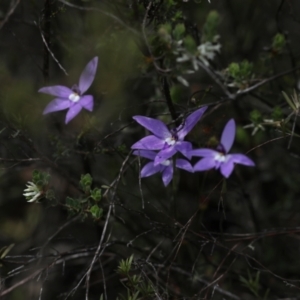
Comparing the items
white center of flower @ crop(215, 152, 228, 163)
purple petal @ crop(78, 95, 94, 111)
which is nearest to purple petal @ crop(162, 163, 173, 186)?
white center of flower @ crop(215, 152, 228, 163)

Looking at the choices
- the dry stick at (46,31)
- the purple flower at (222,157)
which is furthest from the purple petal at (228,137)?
the dry stick at (46,31)

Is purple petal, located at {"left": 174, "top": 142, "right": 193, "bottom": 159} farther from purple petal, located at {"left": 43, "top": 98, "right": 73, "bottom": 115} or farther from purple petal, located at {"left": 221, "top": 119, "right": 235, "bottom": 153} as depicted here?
purple petal, located at {"left": 43, "top": 98, "right": 73, "bottom": 115}

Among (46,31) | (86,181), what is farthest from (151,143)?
(46,31)

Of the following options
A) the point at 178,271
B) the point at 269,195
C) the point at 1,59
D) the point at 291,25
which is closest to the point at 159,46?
the point at 178,271

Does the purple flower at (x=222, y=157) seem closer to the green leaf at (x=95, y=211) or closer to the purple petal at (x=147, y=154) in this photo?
the purple petal at (x=147, y=154)

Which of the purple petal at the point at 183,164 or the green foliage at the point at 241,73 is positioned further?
the green foliage at the point at 241,73

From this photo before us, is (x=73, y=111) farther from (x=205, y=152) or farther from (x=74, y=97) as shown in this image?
(x=205, y=152)
